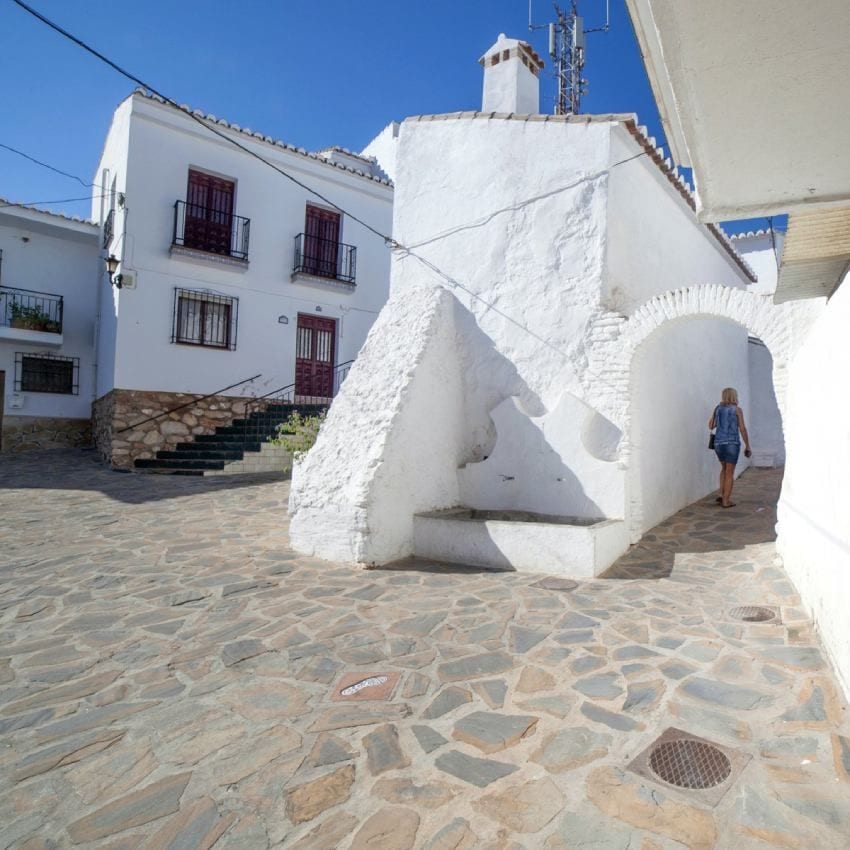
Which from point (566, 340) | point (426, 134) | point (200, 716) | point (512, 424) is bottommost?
point (200, 716)

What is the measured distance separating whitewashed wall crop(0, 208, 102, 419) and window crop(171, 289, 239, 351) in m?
3.83

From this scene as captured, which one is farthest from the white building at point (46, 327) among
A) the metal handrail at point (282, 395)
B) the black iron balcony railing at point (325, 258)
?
the black iron balcony railing at point (325, 258)

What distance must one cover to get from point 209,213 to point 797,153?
543 inches

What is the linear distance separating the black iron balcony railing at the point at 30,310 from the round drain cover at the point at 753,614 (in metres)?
16.2

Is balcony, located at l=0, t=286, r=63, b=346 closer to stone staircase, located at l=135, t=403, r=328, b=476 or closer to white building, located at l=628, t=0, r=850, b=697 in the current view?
stone staircase, located at l=135, t=403, r=328, b=476

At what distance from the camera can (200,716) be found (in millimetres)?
2598

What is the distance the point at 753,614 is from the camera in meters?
4.00

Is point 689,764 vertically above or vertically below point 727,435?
below

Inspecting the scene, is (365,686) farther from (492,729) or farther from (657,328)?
(657,328)

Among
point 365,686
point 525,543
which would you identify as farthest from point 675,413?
point 365,686

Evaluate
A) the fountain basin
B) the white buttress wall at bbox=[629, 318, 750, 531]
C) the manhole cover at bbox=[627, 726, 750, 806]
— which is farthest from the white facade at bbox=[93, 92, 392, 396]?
the manhole cover at bbox=[627, 726, 750, 806]

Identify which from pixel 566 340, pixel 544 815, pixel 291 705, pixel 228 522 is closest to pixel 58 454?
pixel 228 522

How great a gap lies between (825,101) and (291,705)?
346cm

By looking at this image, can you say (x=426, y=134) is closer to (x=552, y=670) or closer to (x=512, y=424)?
(x=512, y=424)
